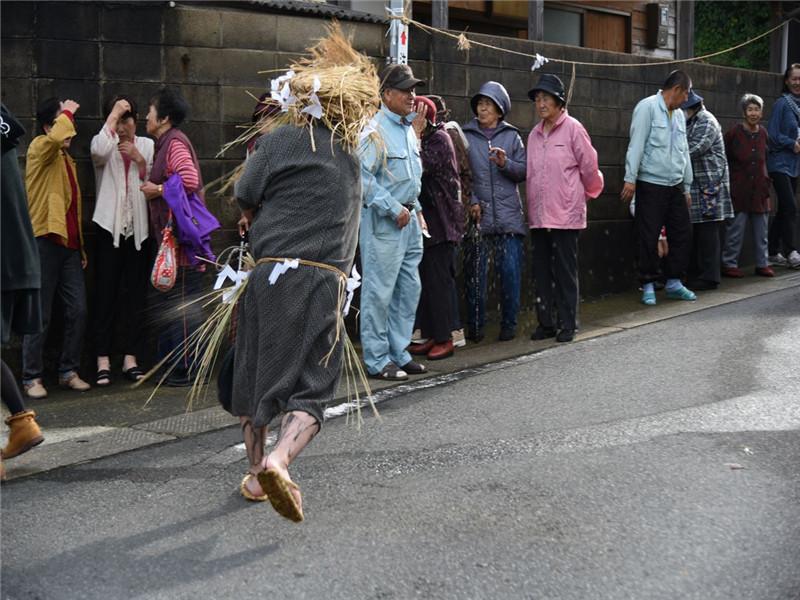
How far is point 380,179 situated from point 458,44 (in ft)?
8.61

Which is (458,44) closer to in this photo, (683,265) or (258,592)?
(683,265)

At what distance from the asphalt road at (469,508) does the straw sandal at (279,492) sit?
16 cm

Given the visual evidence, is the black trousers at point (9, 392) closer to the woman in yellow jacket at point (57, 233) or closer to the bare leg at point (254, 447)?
the bare leg at point (254, 447)

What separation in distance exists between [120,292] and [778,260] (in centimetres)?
806

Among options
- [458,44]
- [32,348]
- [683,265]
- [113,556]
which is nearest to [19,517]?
[113,556]

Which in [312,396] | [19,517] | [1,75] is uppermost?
[1,75]

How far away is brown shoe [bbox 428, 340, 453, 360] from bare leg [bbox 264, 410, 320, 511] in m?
3.75

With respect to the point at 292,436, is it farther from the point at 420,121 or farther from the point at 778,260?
the point at 778,260

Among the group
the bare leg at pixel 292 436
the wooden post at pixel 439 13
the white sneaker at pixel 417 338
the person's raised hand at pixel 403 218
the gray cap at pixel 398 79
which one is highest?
the wooden post at pixel 439 13

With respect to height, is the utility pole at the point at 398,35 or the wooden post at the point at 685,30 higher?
the wooden post at the point at 685,30

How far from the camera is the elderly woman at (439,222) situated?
8594 millimetres

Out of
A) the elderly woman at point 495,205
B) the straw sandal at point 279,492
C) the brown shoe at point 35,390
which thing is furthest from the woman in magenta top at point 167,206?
the straw sandal at point 279,492

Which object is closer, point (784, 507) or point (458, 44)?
point (784, 507)

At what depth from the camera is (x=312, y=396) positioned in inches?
192
